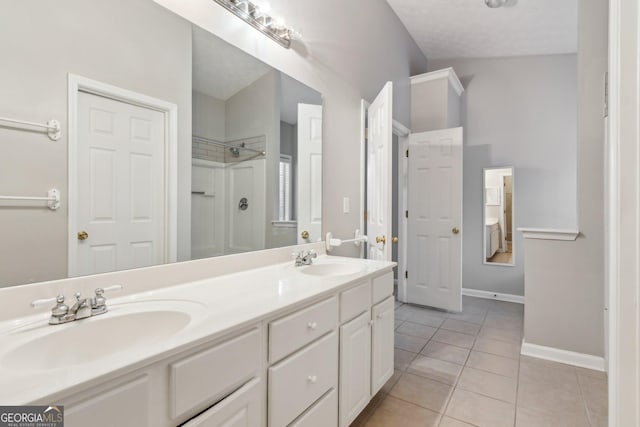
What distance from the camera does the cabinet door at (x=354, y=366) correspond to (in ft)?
4.66

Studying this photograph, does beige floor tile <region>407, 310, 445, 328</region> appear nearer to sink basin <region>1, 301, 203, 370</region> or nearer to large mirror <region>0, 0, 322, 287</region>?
large mirror <region>0, 0, 322, 287</region>

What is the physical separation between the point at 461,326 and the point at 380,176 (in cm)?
192

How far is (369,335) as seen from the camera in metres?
1.66

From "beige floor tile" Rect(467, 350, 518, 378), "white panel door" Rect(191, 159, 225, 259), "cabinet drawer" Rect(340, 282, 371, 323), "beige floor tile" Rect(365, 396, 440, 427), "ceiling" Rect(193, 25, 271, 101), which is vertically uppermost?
"ceiling" Rect(193, 25, 271, 101)

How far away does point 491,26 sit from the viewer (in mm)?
3443

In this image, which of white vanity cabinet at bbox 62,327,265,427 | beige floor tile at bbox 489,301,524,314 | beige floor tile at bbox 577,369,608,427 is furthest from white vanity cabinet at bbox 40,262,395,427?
beige floor tile at bbox 489,301,524,314

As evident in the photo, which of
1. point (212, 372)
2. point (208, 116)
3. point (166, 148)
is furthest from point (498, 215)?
point (212, 372)

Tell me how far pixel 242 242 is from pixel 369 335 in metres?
0.83

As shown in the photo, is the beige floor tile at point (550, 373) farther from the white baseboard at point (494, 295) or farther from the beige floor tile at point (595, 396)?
the white baseboard at point (494, 295)

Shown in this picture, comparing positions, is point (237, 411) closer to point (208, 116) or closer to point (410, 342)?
point (208, 116)

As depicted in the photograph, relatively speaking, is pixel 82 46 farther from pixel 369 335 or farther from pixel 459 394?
pixel 459 394

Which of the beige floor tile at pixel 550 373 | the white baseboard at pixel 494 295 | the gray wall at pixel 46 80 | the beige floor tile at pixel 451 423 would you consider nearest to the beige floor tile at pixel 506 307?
the white baseboard at pixel 494 295

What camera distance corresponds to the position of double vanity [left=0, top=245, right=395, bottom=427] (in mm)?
640

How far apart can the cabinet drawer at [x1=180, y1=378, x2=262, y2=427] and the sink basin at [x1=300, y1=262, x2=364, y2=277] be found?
0.89 m
